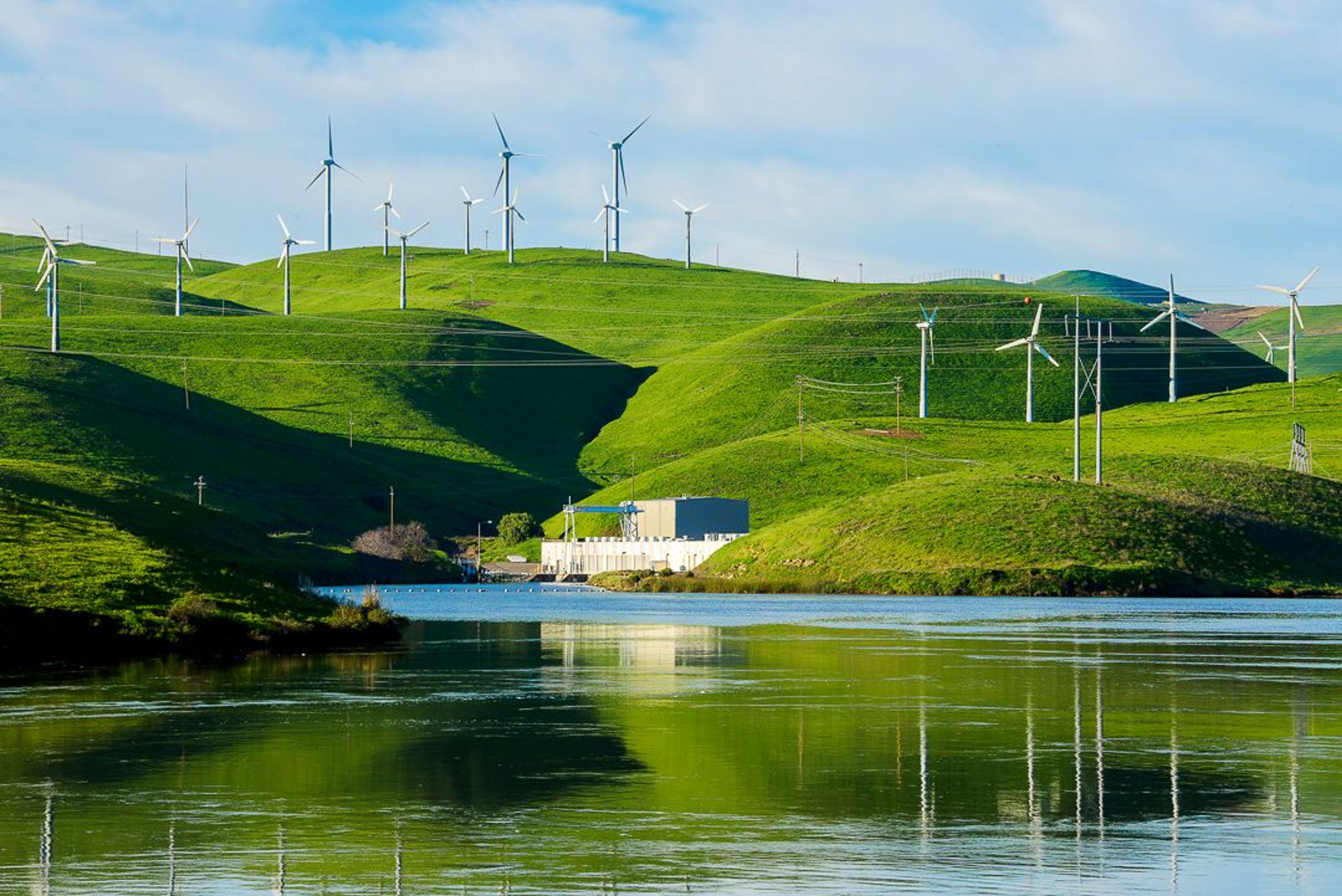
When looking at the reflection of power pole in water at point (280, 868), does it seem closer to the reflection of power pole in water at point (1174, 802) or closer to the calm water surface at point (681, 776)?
the calm water surface at point (681, 776)

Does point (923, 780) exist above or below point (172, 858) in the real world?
above

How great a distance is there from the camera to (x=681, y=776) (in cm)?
2955

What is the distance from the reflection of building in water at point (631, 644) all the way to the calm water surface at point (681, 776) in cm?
130

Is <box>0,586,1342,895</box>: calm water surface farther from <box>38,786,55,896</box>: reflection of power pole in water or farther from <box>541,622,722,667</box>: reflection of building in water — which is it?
<box>541,622,722,667</box>: reflection of building in water

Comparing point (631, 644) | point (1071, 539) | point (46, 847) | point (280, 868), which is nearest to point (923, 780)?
point (280, 868)

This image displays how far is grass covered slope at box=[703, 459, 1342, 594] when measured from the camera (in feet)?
415

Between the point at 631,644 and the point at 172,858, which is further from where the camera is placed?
the point at 631,644

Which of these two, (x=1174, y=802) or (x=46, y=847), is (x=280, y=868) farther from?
(x=1174, y=802)

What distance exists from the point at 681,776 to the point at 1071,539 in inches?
4178

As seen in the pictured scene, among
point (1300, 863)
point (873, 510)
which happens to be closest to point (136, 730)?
point (1300, 863)

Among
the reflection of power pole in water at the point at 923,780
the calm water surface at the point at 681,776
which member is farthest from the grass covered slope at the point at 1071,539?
the reflection of power pole in water at the point at 923,780

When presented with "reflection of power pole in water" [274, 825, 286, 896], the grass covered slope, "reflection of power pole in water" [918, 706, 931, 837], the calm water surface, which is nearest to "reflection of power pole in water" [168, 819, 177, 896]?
the calm water surface

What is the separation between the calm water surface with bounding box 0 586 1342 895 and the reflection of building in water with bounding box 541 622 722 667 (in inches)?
51.2

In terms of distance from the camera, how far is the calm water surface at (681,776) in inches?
840
